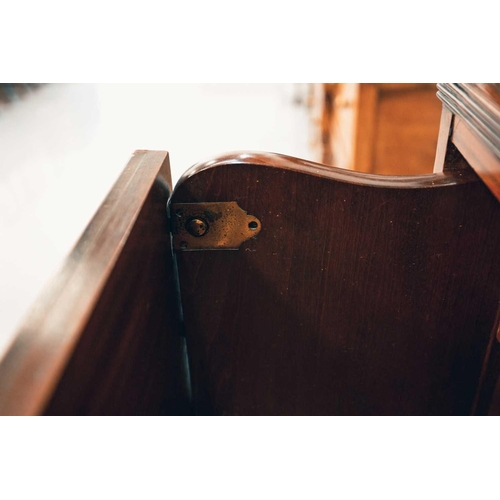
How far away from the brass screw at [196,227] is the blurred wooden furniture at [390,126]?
170 cm

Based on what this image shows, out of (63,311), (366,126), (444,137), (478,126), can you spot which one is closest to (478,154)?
(478,126)

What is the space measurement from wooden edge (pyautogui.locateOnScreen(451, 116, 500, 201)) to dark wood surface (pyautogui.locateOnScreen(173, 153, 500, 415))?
0.05m

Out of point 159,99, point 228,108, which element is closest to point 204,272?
point 228,108

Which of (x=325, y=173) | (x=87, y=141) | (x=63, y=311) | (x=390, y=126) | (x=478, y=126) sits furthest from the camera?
(x=87, y=141)

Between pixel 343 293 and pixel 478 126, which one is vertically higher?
pixel 478 126

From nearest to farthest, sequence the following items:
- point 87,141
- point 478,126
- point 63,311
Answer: point 63,311 < point 478,126 < point 87,141

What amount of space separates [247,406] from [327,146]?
2722 mm

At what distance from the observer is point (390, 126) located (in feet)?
7.64

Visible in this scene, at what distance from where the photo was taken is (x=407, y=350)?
0.81 meters

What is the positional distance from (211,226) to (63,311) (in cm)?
34

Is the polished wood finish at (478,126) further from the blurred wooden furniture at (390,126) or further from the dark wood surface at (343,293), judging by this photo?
the blurred wooden furniture at (390,126)

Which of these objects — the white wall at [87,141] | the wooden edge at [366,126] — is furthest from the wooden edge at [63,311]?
the wooden edge at [366,126]

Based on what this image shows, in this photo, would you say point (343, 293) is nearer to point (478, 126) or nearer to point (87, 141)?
point (478, 126)

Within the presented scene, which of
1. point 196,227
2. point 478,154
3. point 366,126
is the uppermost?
point 478,154
